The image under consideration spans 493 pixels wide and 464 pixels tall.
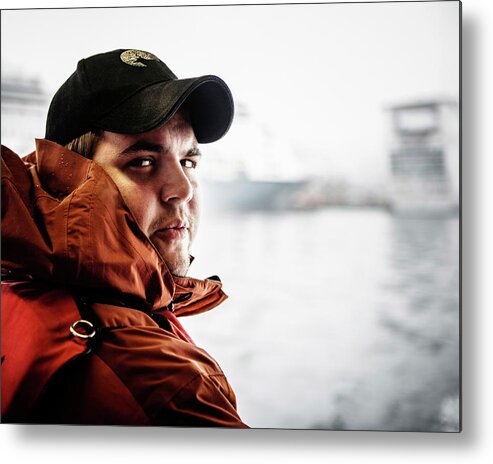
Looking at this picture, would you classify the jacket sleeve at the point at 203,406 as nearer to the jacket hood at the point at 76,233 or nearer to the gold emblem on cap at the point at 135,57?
the jacket hood at the point at 76,233

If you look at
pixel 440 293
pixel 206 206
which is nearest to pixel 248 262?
pixel 206 206

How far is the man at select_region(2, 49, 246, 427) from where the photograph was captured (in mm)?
1547

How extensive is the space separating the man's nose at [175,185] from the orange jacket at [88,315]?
113 millimetres

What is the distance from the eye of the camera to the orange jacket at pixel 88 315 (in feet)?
5.05

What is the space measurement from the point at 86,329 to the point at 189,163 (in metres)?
0.42

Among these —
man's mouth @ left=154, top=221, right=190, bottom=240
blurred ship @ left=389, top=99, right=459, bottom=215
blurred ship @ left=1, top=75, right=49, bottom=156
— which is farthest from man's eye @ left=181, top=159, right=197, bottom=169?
blurred ship @ left=389, top=99, right=459, bottom=215

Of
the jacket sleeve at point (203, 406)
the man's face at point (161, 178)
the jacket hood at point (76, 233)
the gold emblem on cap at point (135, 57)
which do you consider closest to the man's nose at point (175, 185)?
the man's face at point (161, 178)

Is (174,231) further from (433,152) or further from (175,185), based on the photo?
(433,152)

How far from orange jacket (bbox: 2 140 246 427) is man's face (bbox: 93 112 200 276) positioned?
5cm

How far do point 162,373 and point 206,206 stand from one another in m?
0.38

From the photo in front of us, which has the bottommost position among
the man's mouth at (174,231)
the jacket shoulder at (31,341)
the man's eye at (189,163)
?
the jacket shoulder at (31,341)

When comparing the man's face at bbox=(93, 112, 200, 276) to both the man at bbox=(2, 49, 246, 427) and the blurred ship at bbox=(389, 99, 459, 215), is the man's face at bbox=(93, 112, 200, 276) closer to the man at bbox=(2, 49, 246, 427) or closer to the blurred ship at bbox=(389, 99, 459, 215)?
the man at bbox=(2, 49, 246, 427)

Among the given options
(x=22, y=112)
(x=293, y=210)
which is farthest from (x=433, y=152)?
(x=22, y=112)

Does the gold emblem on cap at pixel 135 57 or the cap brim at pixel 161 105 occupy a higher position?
the gold emblem on cap at pixel 135 57
